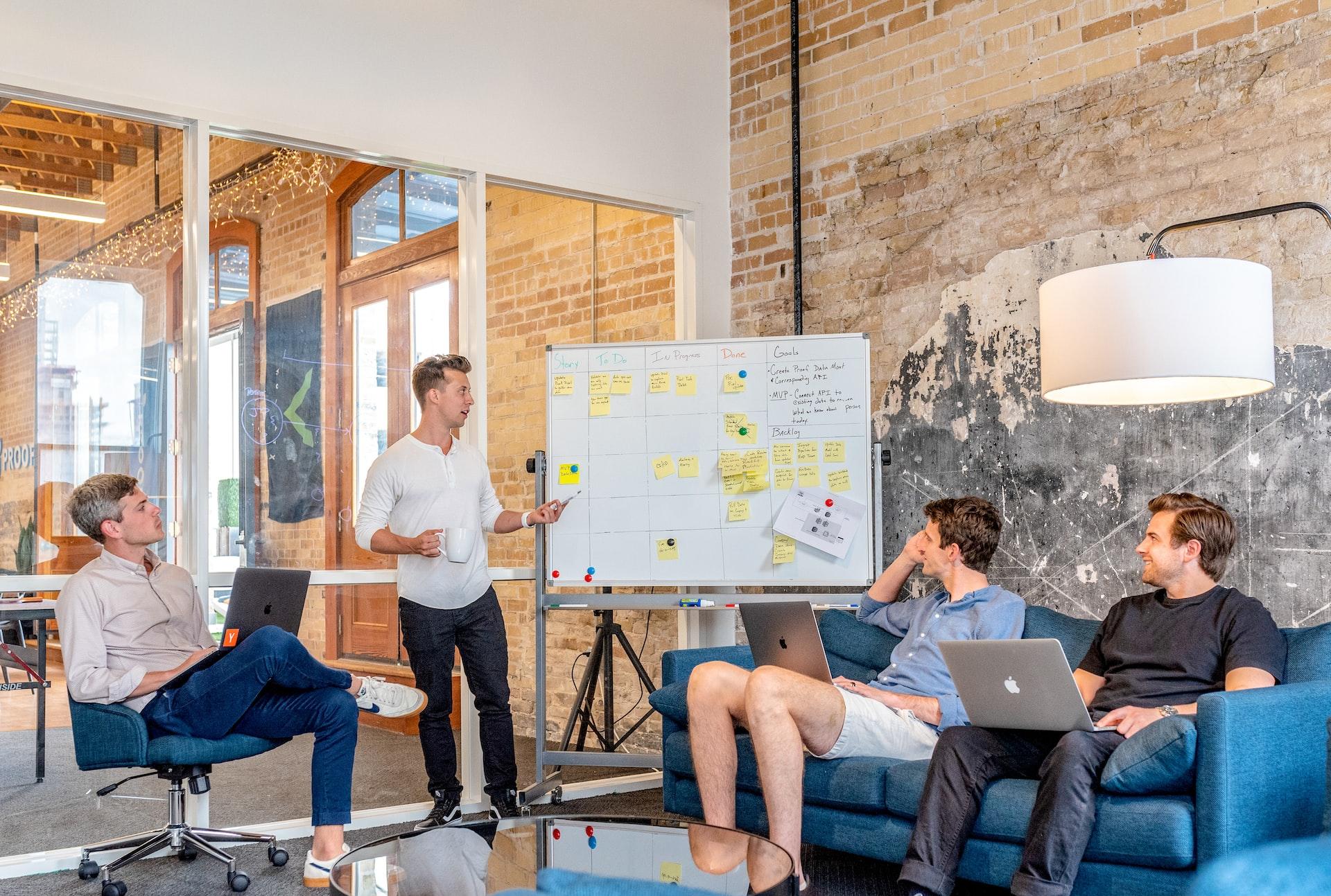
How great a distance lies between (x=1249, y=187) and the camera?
386 cm

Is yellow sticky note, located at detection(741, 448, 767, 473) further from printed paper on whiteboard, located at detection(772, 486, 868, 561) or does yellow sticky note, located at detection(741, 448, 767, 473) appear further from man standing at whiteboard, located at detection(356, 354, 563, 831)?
man standing at whiteboard, located at detection(356, 354, 563, 831)

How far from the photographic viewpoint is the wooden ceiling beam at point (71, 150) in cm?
407

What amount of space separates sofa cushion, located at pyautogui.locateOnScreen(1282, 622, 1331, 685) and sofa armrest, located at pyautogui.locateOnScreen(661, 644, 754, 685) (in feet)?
5.46

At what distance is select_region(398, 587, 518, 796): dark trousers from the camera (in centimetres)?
450

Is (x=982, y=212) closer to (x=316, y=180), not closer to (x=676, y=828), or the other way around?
(x=316, y=180)

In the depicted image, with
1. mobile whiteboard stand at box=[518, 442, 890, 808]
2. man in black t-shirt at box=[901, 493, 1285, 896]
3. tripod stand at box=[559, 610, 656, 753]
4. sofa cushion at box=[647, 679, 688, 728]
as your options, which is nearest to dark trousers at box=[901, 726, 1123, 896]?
man in black t-shirt at box=[901, 493, 1285, 896]

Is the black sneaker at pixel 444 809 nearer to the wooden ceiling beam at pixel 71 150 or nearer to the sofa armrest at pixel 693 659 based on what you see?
the sofa armrest at pixel 693 659

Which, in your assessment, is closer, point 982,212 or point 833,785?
point 833,785

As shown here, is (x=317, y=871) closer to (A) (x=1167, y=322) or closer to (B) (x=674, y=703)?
(B) (x=674, y=703)

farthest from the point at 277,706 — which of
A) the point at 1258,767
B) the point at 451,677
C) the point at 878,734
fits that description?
the point at 1258,767

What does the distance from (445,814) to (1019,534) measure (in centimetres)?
235

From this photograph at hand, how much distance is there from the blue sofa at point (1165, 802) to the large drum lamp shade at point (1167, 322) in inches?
30.8

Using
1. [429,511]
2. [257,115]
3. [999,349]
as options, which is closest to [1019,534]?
[999,349]

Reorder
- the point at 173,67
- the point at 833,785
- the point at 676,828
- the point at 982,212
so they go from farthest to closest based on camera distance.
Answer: the point at 982,212
the point at 173,67
the point at 833,785
the point at 676,828
